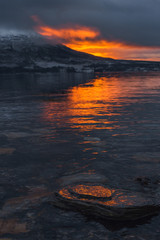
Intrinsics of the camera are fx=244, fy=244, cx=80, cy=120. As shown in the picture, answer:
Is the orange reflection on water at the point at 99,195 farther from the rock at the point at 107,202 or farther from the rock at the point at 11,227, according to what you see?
the rock at the point at 11,227

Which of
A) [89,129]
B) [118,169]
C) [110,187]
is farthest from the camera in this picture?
[89,129]

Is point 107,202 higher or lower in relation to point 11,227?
higher

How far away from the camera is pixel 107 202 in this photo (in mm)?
4754

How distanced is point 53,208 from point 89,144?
4234 millimetres

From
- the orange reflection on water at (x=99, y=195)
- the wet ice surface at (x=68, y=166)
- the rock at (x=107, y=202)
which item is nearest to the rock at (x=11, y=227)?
the wet ice surface at (x=68, y=166)

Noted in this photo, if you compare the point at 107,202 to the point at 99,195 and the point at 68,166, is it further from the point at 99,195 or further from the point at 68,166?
the point at 68,166

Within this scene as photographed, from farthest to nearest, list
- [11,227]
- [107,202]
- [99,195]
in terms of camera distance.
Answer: [99,195], [107,202], [11,227]

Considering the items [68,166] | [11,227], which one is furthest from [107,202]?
[68,166]

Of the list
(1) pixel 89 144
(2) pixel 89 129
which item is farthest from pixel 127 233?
(2) pixel 89 129

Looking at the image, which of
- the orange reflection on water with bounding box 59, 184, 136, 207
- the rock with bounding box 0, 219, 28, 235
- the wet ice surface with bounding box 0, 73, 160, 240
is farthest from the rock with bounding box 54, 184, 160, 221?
the rock with bounding box 0, 219, 28, 235

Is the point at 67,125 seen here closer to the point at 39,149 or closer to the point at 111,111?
the point at 39,149

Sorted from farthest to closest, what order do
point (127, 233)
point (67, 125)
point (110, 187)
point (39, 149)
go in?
point (67, 125) < point (39, 149) < point (110, 187) < point (127, 233)

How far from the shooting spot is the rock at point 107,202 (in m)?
4.52

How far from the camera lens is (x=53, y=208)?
4934 mm
